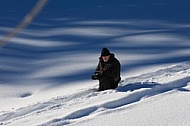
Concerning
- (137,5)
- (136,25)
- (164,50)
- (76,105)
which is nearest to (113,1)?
(137,5)

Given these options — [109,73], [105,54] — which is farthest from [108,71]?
[105,54]

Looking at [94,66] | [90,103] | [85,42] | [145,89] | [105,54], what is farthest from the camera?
[85,42]

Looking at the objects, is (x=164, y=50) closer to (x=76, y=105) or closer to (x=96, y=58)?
(x=96, y=58)

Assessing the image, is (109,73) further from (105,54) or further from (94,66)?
(94,66)

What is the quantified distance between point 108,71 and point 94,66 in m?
2.50

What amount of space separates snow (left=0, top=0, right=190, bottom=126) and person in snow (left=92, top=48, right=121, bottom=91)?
175 millimetres

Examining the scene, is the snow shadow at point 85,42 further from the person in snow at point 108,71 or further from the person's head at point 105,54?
the person's head at point 105,54

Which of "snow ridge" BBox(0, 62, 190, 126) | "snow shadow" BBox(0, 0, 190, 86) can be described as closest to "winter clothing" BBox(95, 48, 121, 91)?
"snow ridge" BBox(0, 62, 190, 126)

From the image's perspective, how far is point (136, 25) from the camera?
13828 millimetres

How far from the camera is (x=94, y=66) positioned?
26.5 feet

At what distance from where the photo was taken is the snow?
4516 millimetres

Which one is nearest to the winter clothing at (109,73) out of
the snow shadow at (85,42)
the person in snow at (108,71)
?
the person in snow at (108,71)

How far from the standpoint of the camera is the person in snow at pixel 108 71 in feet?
18.3

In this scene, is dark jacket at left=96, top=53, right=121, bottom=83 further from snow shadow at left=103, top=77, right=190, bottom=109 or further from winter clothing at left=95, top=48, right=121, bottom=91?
snow shadow at left=103, top=77, right=190, bottom=109
